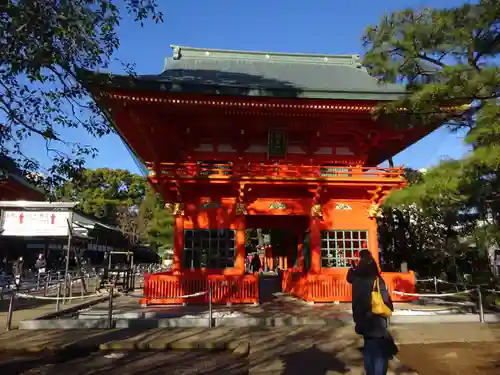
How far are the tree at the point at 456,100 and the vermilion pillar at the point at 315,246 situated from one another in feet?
16.6

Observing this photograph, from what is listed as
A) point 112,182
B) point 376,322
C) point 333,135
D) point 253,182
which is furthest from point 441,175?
point 112,182

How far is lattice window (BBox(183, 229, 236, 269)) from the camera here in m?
12.8

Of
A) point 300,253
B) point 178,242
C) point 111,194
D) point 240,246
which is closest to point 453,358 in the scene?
point 240,246

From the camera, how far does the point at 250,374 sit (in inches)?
216

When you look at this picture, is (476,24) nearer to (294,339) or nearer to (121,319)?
(294,339)

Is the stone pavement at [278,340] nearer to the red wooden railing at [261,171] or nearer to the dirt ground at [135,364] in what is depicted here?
the dirt ground at [135,364]

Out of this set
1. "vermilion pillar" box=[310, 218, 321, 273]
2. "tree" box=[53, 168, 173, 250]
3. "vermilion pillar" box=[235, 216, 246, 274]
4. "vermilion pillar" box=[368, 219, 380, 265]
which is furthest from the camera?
"tree" box=[53, 168, 173, 250]

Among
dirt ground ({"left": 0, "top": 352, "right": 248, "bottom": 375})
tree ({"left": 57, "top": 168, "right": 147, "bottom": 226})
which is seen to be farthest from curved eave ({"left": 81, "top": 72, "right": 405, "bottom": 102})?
tree ({"left": 57, "top": 168, "right": 147, "bottom": 226})

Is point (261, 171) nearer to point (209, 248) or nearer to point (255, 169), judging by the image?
point (255, 169)

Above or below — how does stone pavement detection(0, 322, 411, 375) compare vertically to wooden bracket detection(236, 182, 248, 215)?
below

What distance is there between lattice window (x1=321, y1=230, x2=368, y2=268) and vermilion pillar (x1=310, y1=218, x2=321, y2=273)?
0.29 metres

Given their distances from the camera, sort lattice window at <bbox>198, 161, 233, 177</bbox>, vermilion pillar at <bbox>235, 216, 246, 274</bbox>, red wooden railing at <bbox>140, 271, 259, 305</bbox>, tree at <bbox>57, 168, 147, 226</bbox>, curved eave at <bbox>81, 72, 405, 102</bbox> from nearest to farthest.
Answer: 1. curved eave at <bbox>81, 72, 405, 102</bbox>
2. red wooden railing at <bbox>140, 271, 259, 305</bbox>
3. lattice window at <bbox>198, 161, 233, 177</bbox>
4. vermilion pillar at <bbox>235, 216, 246, 274</bbox>
5. tree at <bbox>57, 168, 147, 226</bbox>

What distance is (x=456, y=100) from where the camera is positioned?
21.6 feet

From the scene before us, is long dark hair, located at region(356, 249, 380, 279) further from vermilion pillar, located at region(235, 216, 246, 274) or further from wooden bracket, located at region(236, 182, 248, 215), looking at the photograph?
vermilion pillar, located at region(235, 216, 246, 274)
